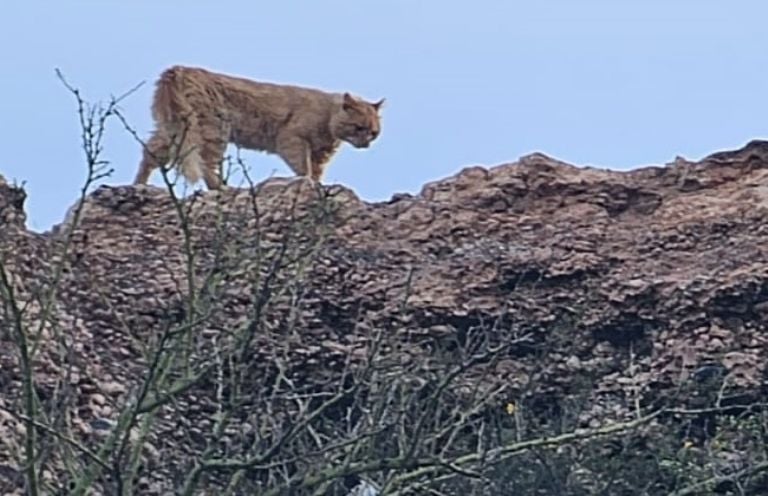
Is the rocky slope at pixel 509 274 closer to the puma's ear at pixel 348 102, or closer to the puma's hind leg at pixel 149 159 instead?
the puma's hind leg at pixel 149 159

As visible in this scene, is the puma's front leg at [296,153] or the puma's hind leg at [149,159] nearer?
the puma's hind leg at [149,159]

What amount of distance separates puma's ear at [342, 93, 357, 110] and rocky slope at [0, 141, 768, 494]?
2.79 m

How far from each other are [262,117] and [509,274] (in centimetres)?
396

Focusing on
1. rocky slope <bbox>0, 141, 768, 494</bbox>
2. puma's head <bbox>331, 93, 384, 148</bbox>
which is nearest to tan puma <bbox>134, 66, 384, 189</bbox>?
puma's head <bbox>331, 93, 384, 148</bbox>

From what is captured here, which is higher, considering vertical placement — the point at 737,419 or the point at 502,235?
the point at 502,235

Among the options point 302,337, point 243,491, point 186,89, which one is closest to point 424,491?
point 243,491

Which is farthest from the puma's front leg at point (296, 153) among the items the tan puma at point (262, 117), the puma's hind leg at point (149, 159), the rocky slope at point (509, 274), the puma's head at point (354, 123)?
the rocky slope at point (509, 274)

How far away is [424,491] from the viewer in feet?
24.2

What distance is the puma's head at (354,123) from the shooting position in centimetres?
1553

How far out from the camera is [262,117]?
1516 cm

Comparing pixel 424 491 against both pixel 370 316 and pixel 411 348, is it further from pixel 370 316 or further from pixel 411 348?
pixel 370 316

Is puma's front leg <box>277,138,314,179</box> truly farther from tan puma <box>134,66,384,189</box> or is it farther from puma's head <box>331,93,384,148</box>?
puma's head <box>331,93,384,148</box>

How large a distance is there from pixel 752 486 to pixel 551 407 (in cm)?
129

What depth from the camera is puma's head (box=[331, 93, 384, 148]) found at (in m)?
15.5
